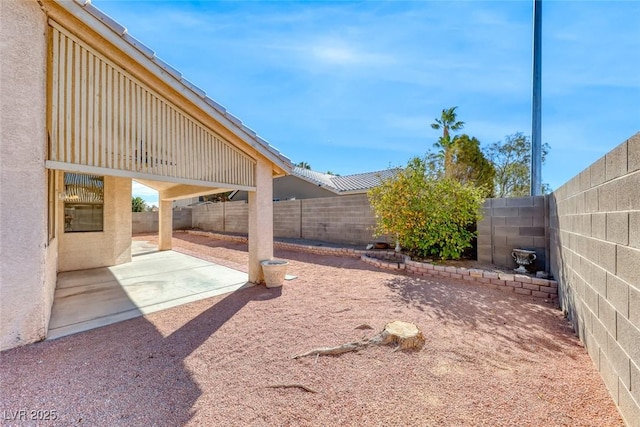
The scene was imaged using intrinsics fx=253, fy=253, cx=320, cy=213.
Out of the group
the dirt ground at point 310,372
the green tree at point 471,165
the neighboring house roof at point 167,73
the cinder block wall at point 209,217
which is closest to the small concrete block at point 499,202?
the dirt ground at point 310,372

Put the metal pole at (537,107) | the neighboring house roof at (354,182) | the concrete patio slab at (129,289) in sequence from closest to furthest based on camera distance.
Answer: the concrete patio slab at (129,289), the metal pole at (537,107), the neighboring house roof at (354,182)

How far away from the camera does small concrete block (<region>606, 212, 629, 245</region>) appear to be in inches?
87.6

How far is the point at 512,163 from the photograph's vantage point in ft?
60.6

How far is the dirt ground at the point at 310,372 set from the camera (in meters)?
2.30

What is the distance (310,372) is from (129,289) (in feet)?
18.1

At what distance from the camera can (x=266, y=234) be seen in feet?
21.5

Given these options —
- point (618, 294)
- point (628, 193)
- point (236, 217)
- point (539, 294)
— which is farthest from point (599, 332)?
point (236, 217)

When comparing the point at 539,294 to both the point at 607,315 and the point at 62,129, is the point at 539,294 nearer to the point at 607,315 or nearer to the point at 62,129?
the point at 607,315

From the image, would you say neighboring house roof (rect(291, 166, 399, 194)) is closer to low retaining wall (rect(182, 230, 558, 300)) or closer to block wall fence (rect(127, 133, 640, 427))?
low retaining wall (rect(182, 230, 558, 300))

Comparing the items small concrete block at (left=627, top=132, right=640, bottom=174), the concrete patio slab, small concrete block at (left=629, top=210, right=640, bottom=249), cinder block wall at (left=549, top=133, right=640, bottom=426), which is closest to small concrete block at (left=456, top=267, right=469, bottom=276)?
cinder block wall at (left=549, top=133, right=640, bottom=426)

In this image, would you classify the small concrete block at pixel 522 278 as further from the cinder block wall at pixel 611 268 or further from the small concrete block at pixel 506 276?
the cinder block wall at pixel 611 268

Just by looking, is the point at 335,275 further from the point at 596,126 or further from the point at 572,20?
the point at 596,126

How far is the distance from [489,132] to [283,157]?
1780 centimetres

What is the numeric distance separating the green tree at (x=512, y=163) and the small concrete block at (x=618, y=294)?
18760mm
